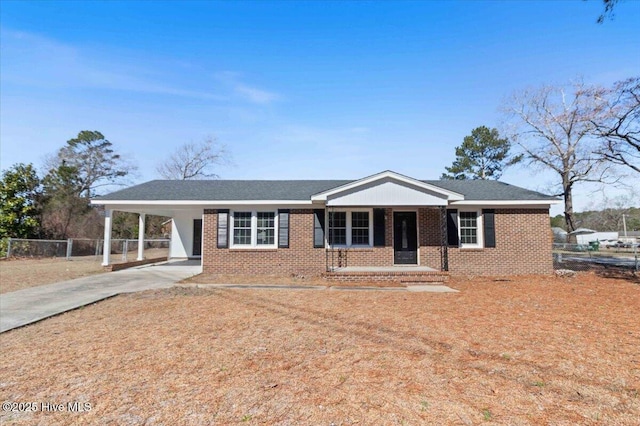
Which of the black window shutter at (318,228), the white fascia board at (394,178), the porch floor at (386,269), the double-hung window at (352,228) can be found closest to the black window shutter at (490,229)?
the white fascia board at (394,178)

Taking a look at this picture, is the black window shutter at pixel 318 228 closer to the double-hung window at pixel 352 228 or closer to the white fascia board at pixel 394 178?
the double-hung window at pixel 352 228

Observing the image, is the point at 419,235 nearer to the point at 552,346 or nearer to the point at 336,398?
the point at 552,346

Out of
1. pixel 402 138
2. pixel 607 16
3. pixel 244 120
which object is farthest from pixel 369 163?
pixel 607 16

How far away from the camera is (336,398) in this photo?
133 inches

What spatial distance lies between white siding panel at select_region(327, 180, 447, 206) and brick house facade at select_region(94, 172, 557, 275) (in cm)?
53

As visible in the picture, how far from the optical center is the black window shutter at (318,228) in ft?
42.1

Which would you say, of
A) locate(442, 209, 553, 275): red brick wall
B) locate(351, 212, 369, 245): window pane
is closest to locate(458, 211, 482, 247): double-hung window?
locate(442, 209, 553, 275): red brick wall

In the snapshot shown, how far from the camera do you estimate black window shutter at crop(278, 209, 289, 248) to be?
12773 mm

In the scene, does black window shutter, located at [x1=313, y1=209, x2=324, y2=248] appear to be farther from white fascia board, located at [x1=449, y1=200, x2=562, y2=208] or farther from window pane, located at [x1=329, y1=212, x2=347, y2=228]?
white fascia board, located at [x1=449, y1=200, x2=562, y2=208]

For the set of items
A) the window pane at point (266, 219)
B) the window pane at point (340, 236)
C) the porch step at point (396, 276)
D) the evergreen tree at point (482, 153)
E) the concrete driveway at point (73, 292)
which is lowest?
the concrete driveway at point (73, 292)

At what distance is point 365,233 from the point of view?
13.3 metres

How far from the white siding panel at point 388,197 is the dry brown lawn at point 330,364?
490cm

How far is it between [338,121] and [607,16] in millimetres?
11076

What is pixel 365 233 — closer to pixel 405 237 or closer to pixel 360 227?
pixel 360 227
